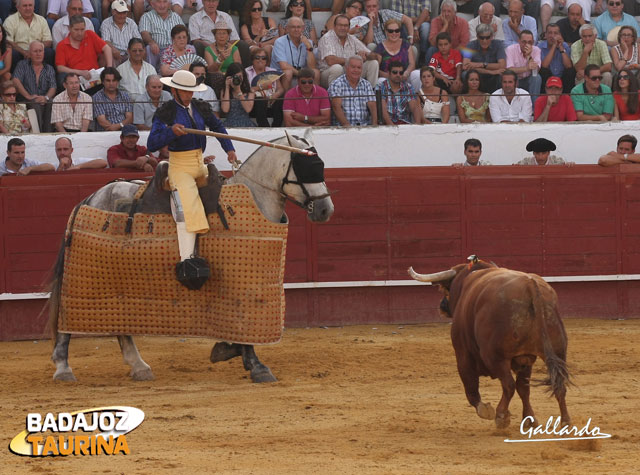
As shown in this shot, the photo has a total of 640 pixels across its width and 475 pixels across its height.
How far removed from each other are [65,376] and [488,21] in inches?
280

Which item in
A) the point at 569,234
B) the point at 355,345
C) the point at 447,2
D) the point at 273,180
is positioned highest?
the point at 447,2

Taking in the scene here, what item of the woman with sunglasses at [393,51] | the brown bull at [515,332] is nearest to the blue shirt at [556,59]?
the woman with sunglasses at [393,51]

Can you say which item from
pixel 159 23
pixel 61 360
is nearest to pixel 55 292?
pixel 61 360

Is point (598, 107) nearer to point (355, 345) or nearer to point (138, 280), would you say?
point (355, 345)

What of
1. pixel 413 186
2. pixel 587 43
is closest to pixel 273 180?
pixel 413 186

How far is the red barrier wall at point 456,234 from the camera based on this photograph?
11.4m

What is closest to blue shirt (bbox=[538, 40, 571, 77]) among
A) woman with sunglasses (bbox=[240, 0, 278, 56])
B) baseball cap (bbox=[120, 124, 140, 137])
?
woman with sunglasses (bbox=[240, 0, 278, 56])

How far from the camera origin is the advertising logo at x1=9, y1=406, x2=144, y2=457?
5.98 metres

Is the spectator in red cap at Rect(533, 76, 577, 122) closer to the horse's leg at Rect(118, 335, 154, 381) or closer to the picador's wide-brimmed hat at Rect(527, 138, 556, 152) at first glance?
the picador's wide-brimmed hat at Rect(527, 138, 556, 152)

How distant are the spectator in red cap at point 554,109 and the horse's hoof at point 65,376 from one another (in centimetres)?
609

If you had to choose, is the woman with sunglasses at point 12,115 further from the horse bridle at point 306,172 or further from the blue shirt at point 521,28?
the blue shirt at point 521,28

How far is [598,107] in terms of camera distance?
40.5 ft

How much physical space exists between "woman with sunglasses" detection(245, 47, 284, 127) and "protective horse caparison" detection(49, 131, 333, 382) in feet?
10.7

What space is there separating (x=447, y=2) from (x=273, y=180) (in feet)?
18.9
